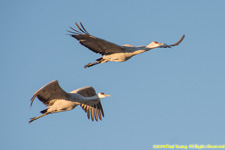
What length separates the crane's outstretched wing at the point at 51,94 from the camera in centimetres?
2152

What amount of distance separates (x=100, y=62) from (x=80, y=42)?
1.47 m

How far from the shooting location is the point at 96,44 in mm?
22438

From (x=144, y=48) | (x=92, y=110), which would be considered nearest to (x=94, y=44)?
(x=144, y=48)

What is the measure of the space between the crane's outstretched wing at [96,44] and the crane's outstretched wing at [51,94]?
6.53 feet

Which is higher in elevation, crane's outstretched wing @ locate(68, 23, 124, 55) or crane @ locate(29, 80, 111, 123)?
crane's outstretched wing @ locate(68, 23, 124, 55)

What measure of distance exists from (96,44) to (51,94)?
2.63 meters

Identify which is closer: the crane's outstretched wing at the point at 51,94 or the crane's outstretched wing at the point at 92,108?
the crane's outstretched wing at the point at 51,94

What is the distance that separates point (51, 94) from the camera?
22078 mm

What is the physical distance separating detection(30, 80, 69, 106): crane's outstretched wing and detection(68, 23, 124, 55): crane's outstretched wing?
1.99m

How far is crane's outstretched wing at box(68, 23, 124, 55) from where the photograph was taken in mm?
21734

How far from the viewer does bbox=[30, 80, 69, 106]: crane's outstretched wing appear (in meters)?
21.5

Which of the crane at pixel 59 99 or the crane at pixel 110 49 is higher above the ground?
the crane at pixel 110 49

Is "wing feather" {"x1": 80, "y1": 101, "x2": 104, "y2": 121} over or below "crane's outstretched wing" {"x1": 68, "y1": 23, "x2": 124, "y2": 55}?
below

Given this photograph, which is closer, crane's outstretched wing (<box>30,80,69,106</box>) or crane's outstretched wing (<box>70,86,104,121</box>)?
crane's outstretched wing (<box>30,80,69,106</box>)
